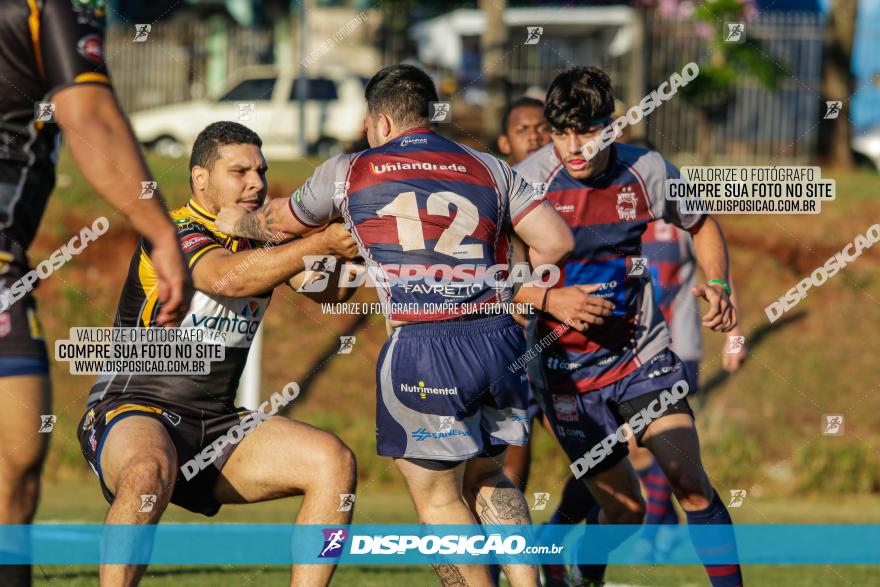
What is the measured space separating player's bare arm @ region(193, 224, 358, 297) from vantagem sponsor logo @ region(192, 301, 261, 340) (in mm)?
237

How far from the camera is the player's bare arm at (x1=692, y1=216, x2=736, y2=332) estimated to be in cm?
575

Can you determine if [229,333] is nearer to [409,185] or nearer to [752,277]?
[409,185]

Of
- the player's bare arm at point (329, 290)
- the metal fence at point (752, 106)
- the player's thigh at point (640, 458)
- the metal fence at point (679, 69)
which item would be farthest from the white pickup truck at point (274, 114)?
the player's bare arm at point (329, 290)

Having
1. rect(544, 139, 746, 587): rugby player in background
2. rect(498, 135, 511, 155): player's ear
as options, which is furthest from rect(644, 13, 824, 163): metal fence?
rect(498, 135, 511, 155): player's ear

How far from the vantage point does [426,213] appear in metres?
4.89

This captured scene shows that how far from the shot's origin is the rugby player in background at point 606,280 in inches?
240

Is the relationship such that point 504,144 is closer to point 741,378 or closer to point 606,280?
point 606,280

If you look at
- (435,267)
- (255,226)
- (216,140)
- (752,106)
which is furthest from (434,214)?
(752,106)

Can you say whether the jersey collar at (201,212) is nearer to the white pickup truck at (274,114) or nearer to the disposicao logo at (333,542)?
the disposicao logo at (333,542)

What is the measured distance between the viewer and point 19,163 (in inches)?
163

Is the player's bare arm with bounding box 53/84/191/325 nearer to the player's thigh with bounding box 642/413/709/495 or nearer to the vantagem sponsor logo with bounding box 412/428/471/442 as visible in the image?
the vantagem sponsor logo with bounding box 412/428/471/442

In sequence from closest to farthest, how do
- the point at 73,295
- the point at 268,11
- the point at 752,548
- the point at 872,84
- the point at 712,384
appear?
the point at 752,548 < the point at 712,384 < the point at 73,295 < the point at 872,84 < the point at 268,11

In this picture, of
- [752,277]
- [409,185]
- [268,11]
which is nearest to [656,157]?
[409,185]

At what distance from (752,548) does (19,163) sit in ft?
21.7
